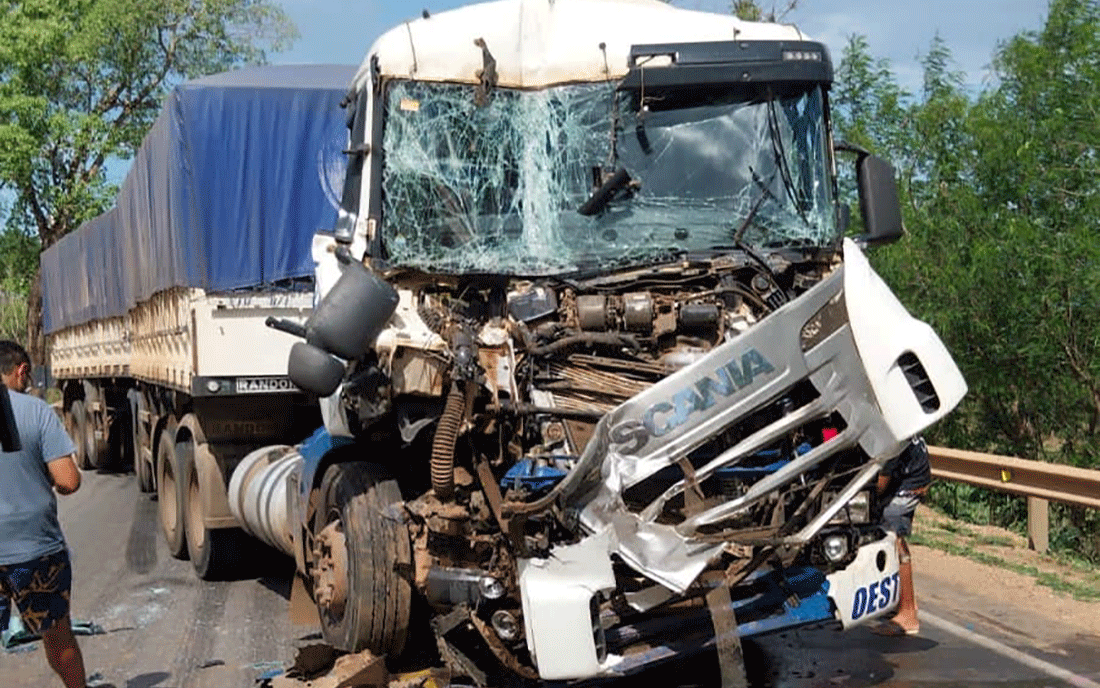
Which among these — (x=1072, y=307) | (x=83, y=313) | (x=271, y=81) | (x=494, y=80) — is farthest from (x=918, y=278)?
(x=83, y=313)

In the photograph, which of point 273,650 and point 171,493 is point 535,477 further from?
point 171,493

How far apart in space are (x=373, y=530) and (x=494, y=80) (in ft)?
7.06

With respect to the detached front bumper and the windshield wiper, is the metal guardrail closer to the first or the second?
the detached front bumper

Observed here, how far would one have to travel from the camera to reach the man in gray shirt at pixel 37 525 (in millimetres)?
5648

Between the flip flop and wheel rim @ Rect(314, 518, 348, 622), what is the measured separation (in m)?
3.09

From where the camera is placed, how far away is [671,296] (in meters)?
5.39

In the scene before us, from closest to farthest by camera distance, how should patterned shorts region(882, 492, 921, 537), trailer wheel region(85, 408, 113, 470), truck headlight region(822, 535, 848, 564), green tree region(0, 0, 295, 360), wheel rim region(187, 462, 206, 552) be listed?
truck headlight region(822, 535, 848, 564) → patterned shorts region(882, 492, 921, 537) → wheel rim region(187, 462, 206, 552) → trailer wheel region(85, 408, 113, 470) → green tree region(0, 0, 295, 360)

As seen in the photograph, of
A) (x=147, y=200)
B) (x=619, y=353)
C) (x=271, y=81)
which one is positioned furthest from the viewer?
(x=147, y=200)

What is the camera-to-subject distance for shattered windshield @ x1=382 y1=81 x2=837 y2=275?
5652 millimetres

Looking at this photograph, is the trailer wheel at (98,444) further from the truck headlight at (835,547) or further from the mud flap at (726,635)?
the truck headlight at (835,547)

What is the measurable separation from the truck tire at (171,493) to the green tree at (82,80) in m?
19.6

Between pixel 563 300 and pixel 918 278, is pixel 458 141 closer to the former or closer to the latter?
pixel 563 300

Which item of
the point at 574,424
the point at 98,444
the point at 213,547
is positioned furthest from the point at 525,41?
the point at 98,444

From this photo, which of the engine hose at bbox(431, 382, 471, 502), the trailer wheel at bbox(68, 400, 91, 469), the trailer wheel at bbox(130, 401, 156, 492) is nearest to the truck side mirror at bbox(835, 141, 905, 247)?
the engine hose at bbox(431, 382, 471, 502)
